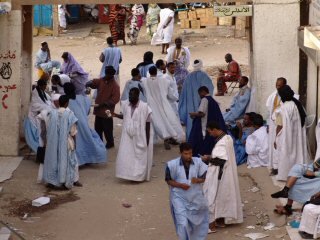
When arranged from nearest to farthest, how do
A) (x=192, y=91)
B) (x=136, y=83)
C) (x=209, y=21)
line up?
1. (x=136, y=83)
2. (x=192, y=91)
3. (x=209, y=21)

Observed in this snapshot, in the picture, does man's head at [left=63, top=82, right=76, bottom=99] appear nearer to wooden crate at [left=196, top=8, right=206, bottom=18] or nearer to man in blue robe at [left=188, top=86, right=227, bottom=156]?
man in blue robe at [left=188, top=86, right=227, bottom=156]

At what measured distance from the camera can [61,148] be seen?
1287cm

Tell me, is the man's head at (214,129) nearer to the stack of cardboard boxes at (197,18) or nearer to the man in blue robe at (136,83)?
the man in blue robe at (136,83)

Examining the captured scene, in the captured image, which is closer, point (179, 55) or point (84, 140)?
point (84, 140)

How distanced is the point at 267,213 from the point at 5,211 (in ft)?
10.8

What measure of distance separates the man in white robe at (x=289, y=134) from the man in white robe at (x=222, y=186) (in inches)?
77.1

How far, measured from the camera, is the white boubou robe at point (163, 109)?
1535 centimetres

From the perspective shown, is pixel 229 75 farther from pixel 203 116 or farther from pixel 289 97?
pixel 289 97

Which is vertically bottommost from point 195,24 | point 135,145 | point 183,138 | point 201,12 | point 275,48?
point 183,138

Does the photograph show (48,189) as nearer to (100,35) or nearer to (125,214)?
(125,214)

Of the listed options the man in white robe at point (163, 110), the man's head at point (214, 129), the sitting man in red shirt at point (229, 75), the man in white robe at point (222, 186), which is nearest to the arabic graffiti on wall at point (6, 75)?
the man in white robe at point (163, 110)

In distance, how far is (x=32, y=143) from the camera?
1462 cm

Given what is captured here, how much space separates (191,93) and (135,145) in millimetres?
2336

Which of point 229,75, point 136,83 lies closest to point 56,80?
point 136,83
